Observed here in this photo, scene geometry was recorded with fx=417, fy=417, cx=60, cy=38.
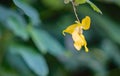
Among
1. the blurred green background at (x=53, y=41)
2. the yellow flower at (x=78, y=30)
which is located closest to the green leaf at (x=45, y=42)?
the blurred green background at (x=53, y=41)

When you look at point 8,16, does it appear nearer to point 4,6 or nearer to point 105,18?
point 4,6

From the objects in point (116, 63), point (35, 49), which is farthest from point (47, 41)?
point (116, 63)

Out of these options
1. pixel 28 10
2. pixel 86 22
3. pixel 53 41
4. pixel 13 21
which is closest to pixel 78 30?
pixel 86 22

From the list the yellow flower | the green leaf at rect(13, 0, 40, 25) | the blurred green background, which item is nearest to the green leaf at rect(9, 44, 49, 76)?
the blurred green background

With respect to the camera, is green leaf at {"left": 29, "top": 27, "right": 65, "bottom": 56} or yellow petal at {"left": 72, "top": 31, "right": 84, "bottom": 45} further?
green leaf at {"left": 29, "top": 27, "right": 65, "bottom": 56}

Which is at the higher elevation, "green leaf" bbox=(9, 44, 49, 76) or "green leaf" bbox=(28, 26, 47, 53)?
"green leaf" bbox=(28, 26, 47, 53)

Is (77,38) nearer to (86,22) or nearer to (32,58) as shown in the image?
(86,22)

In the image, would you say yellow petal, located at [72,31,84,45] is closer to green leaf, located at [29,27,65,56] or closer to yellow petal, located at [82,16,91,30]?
yellow petal, located at [82,16,91,30]

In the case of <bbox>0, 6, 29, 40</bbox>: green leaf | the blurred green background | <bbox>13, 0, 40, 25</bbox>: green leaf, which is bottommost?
the blurred green background
